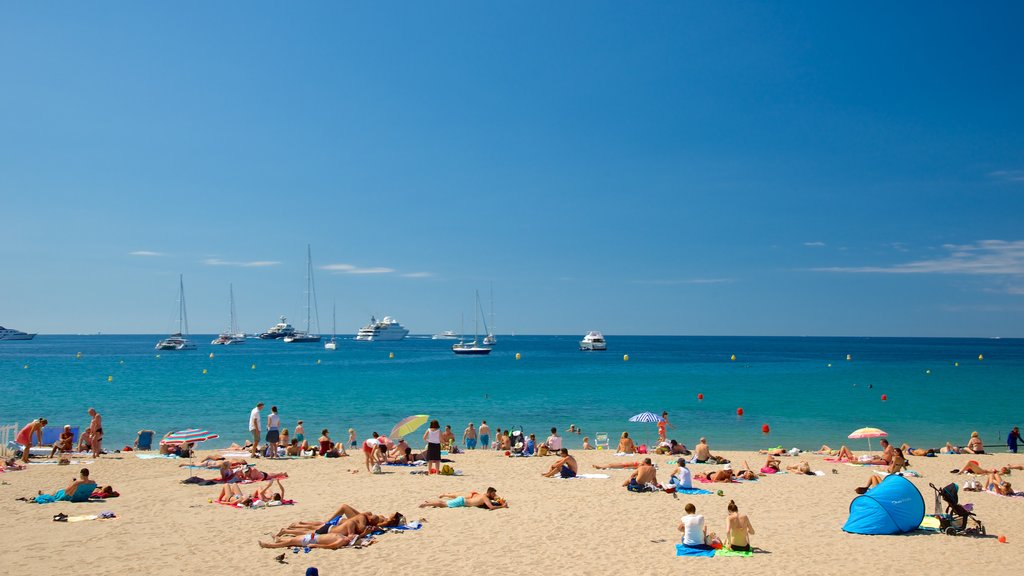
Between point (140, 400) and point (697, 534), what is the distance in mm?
41118

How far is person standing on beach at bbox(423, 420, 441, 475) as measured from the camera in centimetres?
Answer: 1755

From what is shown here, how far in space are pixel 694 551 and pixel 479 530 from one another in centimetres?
380

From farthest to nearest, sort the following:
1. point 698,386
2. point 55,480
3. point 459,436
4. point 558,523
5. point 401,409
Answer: point 698,386
point 401,409
point 459,436
point 55,480
point 558,523

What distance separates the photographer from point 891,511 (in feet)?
38.9

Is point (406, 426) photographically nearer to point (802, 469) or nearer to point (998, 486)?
point (802, 469)

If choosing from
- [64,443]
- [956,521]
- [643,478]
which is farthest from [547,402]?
[956,521]

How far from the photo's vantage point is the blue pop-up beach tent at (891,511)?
1182 centimetres

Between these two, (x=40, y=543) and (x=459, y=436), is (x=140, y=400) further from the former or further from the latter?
(x=40, y=543)

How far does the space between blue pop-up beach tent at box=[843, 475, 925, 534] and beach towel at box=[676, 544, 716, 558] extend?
316cm

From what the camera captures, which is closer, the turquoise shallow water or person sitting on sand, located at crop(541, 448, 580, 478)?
person sitting on sand, located at crop(541, 448, 580, 478)

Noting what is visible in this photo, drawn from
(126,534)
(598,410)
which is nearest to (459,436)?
(598,410)

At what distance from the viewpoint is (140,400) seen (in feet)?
Answer: 138

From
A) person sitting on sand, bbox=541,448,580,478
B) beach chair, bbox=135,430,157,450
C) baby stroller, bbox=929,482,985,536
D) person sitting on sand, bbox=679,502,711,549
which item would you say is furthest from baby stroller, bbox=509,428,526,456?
baby stroller, bbox=929,482,985,536

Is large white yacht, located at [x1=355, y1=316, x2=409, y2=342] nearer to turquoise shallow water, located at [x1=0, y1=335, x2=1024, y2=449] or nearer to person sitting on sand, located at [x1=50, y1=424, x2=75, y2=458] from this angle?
turquoise shallow water, located at [x1=0, y1=335, x2=1024, y2=449]
